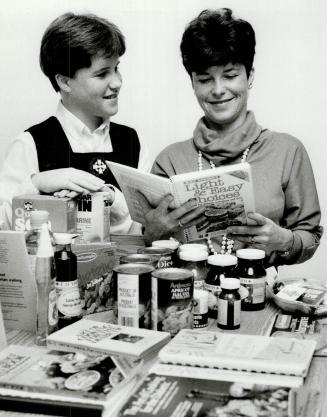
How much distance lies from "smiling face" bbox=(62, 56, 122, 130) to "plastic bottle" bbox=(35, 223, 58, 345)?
3.12ft

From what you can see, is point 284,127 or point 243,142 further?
point 284,127

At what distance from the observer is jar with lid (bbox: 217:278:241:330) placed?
4.14 ft

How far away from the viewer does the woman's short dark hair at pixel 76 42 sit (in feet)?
6.57

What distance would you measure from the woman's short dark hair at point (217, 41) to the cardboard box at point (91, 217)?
0.55m

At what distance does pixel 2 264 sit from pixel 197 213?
1.77ft

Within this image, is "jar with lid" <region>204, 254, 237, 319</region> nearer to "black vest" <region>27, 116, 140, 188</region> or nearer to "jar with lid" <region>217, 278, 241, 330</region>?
"jar with lid" <region>217, 278, 241, 330</region>

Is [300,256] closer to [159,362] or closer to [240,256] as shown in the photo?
[240,256]

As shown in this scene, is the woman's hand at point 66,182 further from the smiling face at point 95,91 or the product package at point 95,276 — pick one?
the smiling face at point 95,91

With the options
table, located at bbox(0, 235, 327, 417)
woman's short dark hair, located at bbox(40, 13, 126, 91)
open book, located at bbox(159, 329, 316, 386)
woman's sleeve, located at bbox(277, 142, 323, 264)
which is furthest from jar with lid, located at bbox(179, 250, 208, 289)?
woman's short dark hair, located at bbox(40, 13, 126, 91)

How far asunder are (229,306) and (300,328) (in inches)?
6.6

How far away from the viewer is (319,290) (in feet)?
4.85

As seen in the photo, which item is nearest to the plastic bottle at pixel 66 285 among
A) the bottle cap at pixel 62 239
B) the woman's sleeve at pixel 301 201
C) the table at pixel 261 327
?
the bottle cap at pixel 62 239

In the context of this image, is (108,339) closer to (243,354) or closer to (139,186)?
(243,354)

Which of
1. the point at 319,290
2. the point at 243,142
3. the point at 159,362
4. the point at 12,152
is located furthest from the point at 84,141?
the point at 159,362
